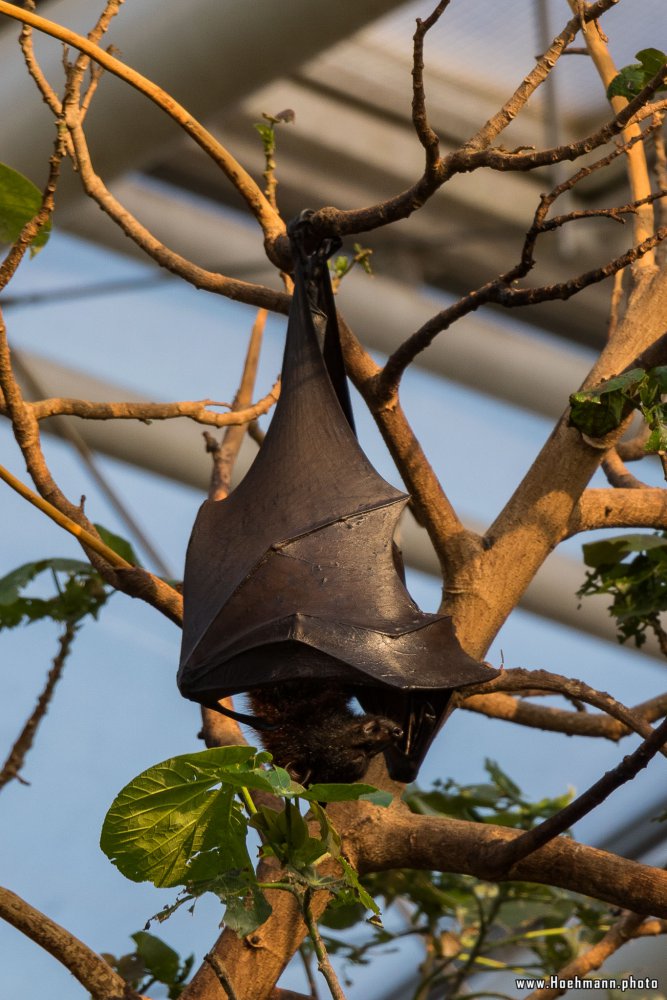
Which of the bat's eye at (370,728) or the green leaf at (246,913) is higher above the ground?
the bat's eye at (370,728)

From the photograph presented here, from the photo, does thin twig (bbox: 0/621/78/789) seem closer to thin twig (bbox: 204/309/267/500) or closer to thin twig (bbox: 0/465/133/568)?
thin twig (bbox: 204/309/267/500)

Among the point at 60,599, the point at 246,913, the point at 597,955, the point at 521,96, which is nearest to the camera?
the point at 246,913

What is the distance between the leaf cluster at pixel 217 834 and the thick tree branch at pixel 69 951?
0.28 meters

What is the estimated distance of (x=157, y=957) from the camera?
7.36ft

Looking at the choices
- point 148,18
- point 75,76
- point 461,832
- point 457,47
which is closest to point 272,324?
point 457,47

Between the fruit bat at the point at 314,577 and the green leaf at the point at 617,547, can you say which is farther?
the green leaf at the point at 617,547

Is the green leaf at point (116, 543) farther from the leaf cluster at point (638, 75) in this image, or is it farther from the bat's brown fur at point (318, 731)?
the leaf cluster at point (638, 75)

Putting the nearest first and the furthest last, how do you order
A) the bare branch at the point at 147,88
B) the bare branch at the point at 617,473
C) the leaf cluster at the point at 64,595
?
1. the bare branch at the point at 147,88
2. the bare branch at the point at 617,473
3. the leaf cluster at the point at 64,595

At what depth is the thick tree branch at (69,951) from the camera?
1601 millimetres

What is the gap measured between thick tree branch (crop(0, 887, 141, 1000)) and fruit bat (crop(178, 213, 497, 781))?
39 centimetres

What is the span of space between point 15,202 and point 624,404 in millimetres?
946

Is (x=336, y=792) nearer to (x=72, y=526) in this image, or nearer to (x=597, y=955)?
(x=72, y=526)

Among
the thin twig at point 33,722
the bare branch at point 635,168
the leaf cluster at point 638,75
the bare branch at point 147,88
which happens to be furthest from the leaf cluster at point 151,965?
the leaf cluster at point 638,75

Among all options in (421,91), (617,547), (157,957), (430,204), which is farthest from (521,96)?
(430,204)
